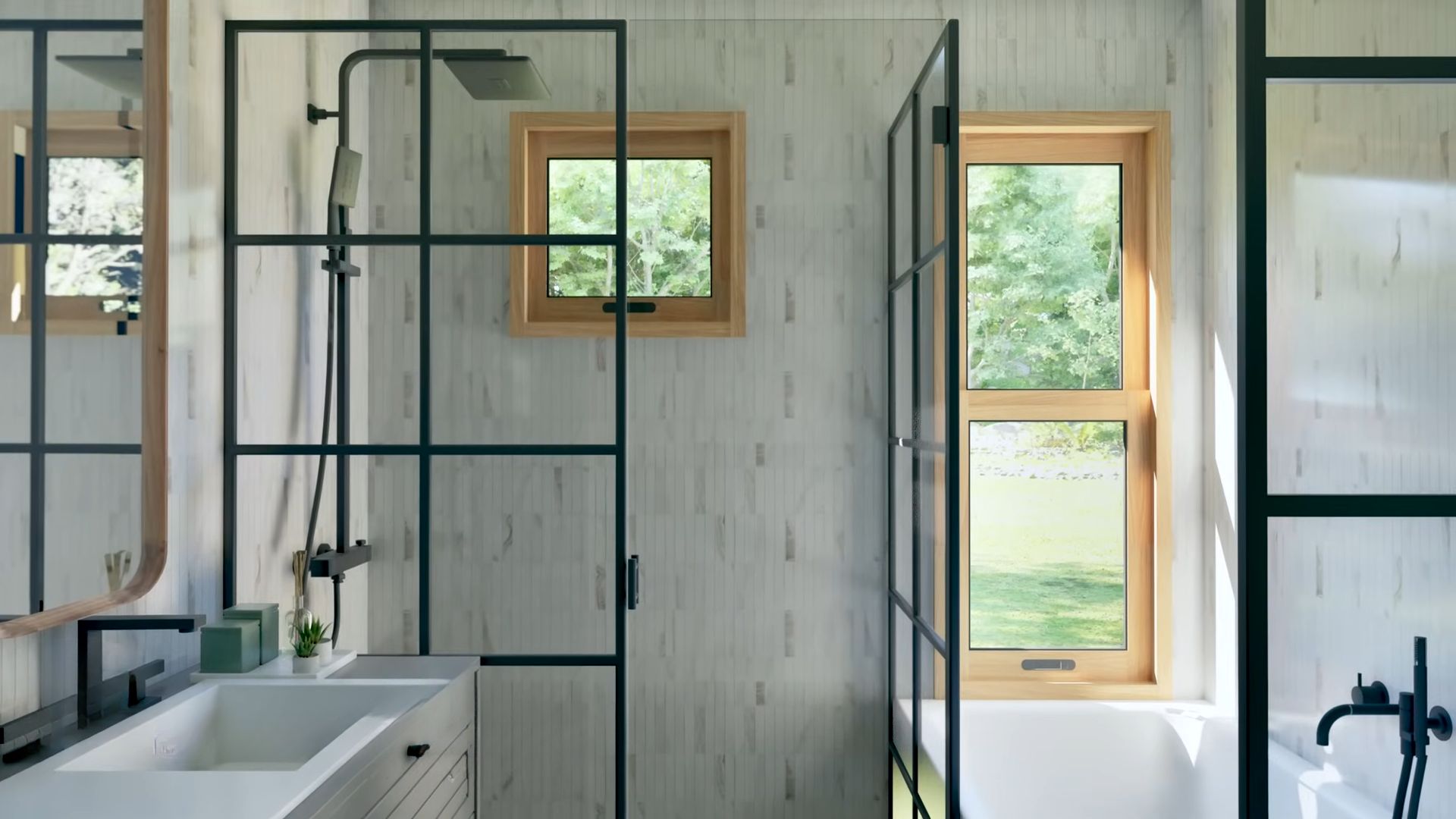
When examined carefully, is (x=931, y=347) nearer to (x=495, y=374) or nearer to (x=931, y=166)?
(x=931, y=166)

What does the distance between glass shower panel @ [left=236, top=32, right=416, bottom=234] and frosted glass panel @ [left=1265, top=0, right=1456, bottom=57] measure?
64.0 inches

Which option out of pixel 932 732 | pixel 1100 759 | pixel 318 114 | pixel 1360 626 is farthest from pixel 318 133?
pixel 1100 759

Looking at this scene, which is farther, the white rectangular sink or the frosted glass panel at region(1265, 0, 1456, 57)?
the white rectangular sink

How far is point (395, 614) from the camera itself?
6.93 feet

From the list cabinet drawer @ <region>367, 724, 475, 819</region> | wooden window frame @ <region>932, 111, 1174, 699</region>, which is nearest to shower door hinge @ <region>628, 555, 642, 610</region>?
cabinet drawer @ <region>367, 724, 475, 819</region>

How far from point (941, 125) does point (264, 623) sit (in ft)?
5.60

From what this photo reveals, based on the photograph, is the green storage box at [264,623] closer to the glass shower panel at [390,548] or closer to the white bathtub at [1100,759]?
the glass shower panel at [390,548]

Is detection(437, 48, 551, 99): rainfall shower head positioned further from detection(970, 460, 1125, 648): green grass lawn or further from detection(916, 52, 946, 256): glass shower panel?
detection(970, 460, 1125, 648): green grass lawn

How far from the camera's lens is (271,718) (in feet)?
5.44

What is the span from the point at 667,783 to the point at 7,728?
1.56 metres

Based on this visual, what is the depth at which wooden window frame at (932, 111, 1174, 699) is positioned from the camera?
2695 mm

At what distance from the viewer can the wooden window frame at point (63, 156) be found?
1.29m

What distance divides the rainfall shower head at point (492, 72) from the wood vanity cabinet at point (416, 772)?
1254 mm

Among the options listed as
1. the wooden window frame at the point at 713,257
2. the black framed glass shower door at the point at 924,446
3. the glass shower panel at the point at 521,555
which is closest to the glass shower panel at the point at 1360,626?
the black framed glass shower door at the point at 924,446
